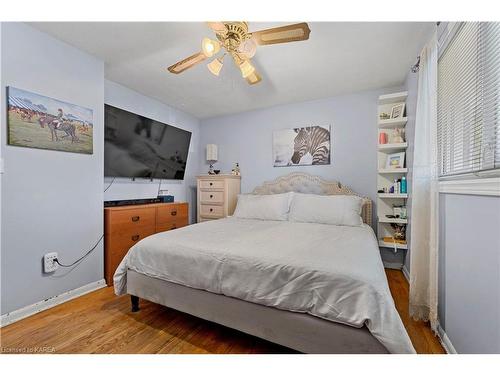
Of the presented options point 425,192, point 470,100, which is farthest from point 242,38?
point 425,192

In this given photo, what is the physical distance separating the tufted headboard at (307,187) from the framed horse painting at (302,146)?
236 mm

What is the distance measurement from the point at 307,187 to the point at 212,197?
151 cm

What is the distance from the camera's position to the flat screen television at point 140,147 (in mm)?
2617

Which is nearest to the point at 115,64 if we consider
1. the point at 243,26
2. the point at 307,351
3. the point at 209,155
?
the point at 243,26

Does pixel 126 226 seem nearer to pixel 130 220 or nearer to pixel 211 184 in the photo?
pixel 130 220

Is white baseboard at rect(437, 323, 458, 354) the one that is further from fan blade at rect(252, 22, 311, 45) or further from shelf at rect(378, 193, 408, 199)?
fan blade at rect(252, 22, 311, 45)

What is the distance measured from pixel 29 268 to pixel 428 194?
3.17 metres

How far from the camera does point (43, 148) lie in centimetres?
187

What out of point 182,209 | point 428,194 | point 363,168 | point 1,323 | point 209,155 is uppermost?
point 209,155

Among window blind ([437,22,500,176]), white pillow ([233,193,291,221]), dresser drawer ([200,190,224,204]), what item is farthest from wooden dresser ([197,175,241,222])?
window blind ([437,22,500,176])

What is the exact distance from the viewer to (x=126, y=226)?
2535mm

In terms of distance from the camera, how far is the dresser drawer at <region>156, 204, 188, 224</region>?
2973 millimetres
